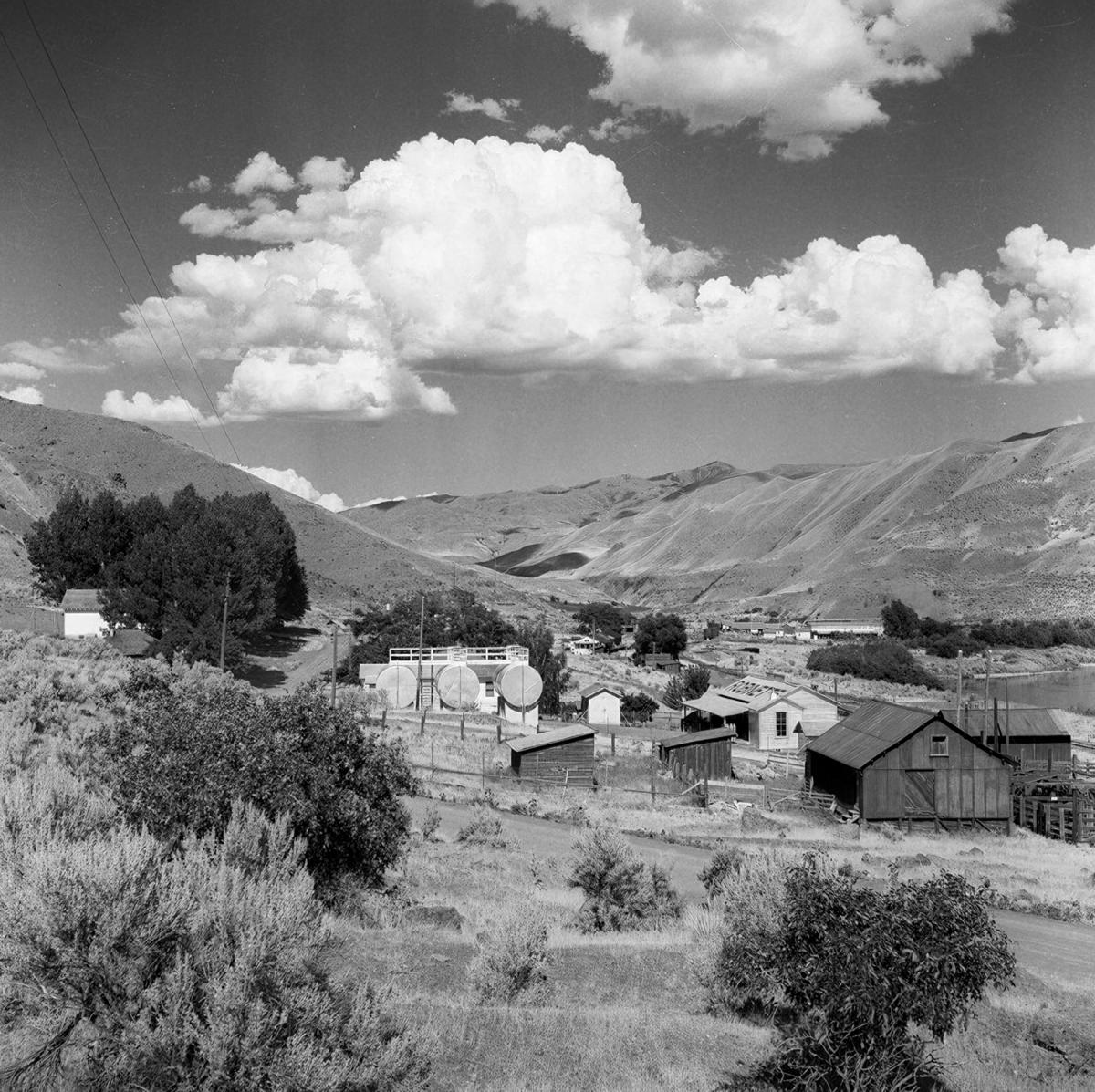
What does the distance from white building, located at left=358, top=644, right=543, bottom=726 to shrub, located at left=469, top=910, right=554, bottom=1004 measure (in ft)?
126

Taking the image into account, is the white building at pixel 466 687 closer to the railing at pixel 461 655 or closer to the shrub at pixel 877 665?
the railing at pixel 461 655

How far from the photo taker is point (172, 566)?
58625mm

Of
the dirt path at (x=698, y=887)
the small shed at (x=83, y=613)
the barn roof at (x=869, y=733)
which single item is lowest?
the dirt path at (x=698, y=887)

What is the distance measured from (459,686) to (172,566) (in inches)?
750

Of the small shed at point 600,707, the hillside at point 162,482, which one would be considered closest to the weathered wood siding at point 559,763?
the small shed at point 600,707

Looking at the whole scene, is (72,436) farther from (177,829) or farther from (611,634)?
(177,829)

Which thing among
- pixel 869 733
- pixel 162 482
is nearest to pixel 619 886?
pixel 869 733

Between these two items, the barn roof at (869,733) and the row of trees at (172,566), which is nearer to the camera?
the barn roof at (869,733)

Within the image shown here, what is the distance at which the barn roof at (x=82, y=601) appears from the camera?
5978 centimetres

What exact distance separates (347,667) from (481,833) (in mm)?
37669

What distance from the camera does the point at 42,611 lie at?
2346 inches

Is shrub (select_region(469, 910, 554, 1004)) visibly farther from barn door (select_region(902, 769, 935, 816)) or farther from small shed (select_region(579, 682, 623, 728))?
small shed (select_region(579, 682, 623, 728))

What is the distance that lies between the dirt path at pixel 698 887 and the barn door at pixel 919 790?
9.99 meters

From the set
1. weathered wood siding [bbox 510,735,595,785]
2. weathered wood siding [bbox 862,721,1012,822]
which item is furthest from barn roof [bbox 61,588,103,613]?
weathered wood siding [bbox 862,721,1012,822]
